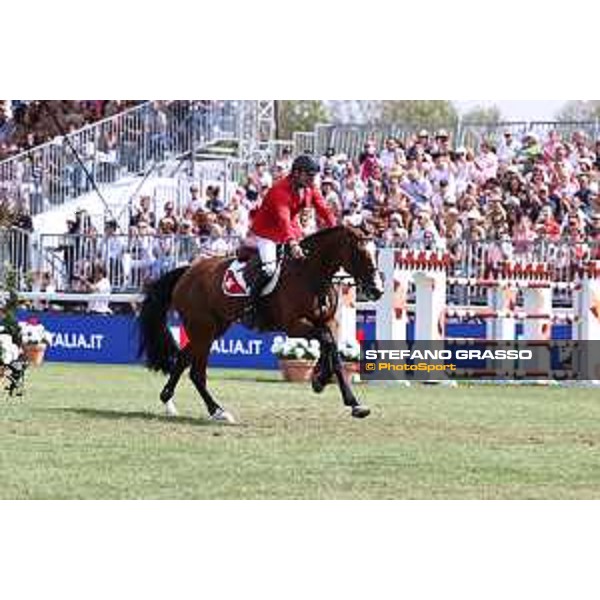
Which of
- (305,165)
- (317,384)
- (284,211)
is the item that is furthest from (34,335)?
(305,165)

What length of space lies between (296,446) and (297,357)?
8276 mm

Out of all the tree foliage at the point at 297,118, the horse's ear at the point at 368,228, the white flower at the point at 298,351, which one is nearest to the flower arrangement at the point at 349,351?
the white flower at the point at 298,351

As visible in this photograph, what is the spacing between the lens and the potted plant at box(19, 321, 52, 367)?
23.5 meters

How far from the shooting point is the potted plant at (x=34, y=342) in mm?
23547

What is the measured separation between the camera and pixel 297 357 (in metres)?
21.0

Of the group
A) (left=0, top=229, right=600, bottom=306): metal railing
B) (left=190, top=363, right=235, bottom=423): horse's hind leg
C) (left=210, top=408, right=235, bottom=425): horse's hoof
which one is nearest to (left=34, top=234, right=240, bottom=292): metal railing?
(left=0, top=229, right=600, bottom=306): metal railing

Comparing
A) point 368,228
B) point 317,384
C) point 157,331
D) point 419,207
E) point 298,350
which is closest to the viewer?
point 317,384

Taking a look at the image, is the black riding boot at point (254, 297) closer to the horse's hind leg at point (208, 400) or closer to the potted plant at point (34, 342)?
the horse's hind leg at point (208, 400)

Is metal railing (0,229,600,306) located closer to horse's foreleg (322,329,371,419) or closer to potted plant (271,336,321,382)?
potted plant (271,336,321,382)

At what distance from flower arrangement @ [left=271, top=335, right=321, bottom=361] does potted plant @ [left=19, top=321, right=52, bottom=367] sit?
4.24m

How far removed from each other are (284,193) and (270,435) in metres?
2.41

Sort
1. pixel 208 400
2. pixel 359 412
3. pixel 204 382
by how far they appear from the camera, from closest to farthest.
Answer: pixel 359 412 → pixel 208 400 → pixel 204 382

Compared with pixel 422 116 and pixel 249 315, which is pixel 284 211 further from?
pixel 422 116

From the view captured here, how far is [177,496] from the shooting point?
9836 millimetres
